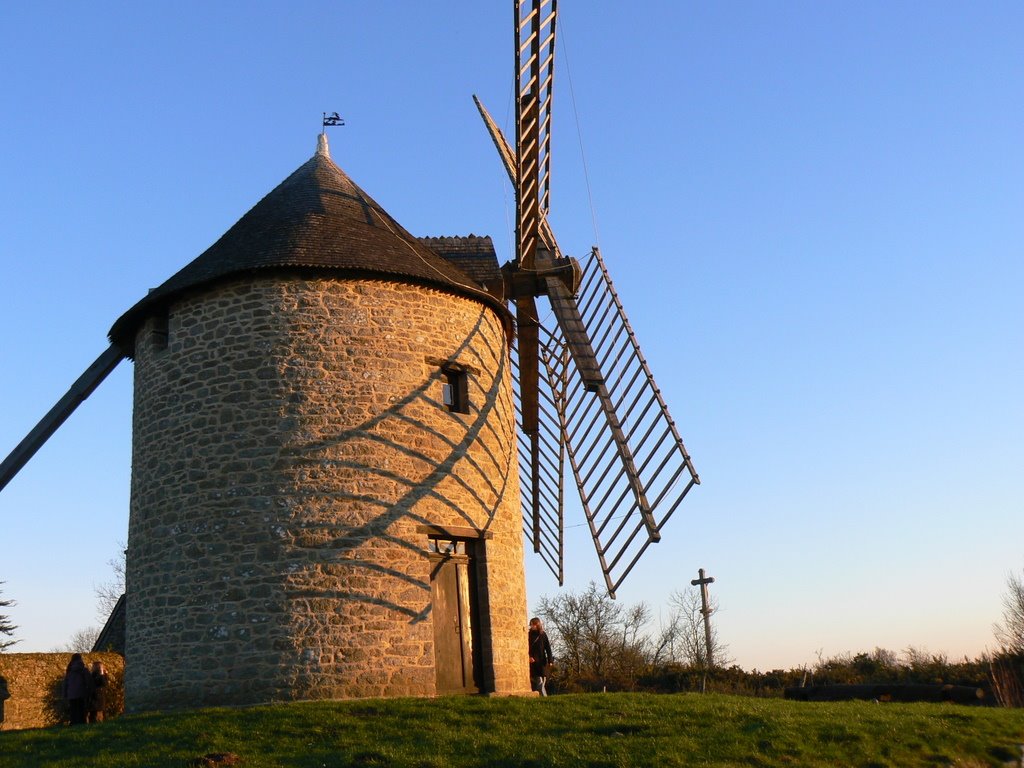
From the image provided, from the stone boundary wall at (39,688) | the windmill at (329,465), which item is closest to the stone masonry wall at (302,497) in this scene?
the windmill at (329,465)

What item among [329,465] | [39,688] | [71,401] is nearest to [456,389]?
[329,465]

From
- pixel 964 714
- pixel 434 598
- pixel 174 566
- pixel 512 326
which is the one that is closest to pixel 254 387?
pixel 174 566

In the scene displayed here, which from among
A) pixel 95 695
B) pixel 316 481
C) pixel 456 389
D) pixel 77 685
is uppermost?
pixel 456 389

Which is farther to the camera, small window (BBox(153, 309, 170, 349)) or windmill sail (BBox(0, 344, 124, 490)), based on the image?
windmill sail (BBox(0, 344, 124, 490))

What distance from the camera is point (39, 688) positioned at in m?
15.9

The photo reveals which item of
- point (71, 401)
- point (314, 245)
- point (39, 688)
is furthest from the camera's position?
point (39, 688)

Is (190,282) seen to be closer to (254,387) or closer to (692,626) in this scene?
(254,387)

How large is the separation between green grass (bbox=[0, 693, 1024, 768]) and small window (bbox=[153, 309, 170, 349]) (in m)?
4.75

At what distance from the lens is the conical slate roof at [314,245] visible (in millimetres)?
12391

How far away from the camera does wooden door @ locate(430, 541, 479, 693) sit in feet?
39.0

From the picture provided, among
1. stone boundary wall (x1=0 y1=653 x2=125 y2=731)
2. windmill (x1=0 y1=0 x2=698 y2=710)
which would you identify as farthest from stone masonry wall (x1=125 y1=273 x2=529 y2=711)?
stone boundary wall (x1=0 y1=653 x2=125 y2=731)

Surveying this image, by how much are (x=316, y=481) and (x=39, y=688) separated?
7765 mm

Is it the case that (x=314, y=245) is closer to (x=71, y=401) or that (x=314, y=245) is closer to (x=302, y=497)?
(x=302, y=497)

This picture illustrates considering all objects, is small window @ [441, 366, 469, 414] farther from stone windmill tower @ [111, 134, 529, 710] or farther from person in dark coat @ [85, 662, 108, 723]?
person in dark coat @ [85, 662, 108, 723]
